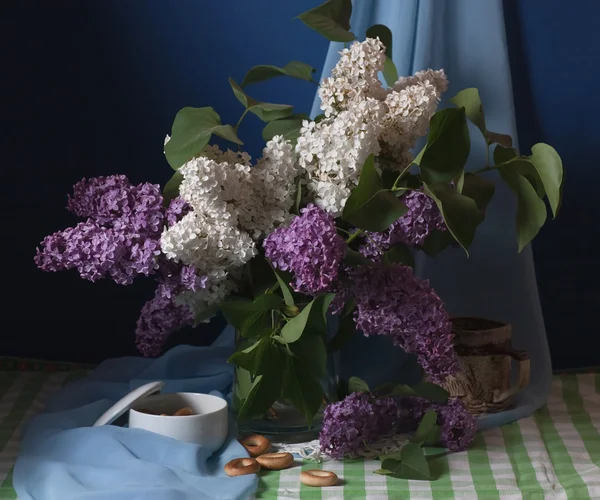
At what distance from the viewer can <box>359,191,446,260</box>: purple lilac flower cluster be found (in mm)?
1068

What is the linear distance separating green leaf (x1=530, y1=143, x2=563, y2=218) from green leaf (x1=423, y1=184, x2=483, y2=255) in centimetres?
11

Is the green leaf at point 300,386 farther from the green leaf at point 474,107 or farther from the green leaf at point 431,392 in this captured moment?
the green leaf at point 474,107

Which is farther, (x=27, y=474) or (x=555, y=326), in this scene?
(x=555, y=326)

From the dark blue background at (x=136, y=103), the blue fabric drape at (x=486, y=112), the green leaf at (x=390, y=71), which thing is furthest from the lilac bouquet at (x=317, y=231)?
the dark blue background at (x=136, y=103)

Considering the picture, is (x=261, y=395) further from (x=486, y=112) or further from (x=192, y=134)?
(x=486, y=112)

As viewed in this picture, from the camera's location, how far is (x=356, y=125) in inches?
42.0

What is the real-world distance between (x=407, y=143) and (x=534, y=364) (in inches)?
22.5

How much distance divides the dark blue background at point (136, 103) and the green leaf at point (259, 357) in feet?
2.21

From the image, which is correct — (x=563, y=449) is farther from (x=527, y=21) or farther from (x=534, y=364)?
(x=527, y=21)

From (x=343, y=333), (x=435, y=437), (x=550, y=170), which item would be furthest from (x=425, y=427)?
(x=550, y=170)

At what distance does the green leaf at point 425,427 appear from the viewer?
1.15m

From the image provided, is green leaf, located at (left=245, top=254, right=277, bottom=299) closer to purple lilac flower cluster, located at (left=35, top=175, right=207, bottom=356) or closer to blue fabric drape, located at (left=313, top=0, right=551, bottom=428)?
purple lilac flower cluster, located at (left=35, top=175, right=207, bottom=356)

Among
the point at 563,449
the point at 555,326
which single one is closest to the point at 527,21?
the point at 555,326

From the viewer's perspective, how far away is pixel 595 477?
1080 mm
